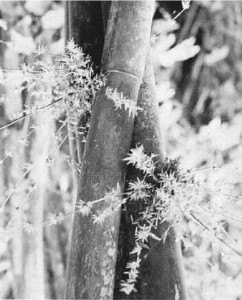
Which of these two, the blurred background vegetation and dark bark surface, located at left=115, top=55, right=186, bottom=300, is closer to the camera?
dark bark surface, located at left=115, top=55, right=186, bottom=300

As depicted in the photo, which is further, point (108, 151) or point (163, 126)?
point (163, 126)

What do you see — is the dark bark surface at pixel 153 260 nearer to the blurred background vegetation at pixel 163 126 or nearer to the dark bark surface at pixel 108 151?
the dark bark surface at pixel 108 151

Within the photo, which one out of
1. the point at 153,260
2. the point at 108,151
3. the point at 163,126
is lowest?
the point at 153,260

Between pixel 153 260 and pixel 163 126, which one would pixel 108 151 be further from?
pixel 163 126

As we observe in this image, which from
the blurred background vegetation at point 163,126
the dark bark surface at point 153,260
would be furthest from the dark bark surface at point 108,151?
the blurred background vegetation at point 163,126

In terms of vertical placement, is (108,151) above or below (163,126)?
below

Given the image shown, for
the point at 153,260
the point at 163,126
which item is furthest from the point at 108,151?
the point at 163,126

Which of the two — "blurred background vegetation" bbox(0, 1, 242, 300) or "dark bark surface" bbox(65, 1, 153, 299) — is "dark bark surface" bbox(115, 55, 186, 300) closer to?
"dark bark surface" bbox(65, 1, 153, 299)

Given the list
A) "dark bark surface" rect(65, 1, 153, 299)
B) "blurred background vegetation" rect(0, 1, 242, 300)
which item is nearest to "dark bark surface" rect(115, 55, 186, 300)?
"dark bark surface" rect(65, 1, 153, 299)

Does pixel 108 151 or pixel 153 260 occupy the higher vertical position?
pixel 108 151
